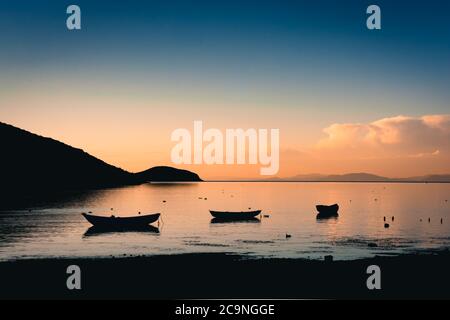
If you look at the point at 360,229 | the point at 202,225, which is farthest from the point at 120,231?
the point at 360,229

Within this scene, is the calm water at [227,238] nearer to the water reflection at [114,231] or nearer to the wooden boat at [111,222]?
the water reflection at [114,231]

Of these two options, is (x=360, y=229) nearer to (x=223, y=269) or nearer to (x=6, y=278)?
(x=223, y=269)

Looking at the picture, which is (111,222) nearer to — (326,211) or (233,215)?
(233,215)

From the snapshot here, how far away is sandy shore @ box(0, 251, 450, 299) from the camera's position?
34031mm

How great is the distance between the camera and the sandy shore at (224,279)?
34.0 metres

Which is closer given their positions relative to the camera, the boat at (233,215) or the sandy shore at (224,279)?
the sandy shore at (224,279)

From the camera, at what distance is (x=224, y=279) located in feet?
124

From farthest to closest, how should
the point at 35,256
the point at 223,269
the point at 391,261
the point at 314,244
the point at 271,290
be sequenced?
the point at 314,244, the point at 35,256, the point at 391,261, the point at 223,269, the point at 271,290

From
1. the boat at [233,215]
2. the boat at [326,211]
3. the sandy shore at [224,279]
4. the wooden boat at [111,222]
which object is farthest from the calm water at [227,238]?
the boat at [326,211]

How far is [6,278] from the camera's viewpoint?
38.8m

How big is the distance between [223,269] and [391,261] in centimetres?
1676

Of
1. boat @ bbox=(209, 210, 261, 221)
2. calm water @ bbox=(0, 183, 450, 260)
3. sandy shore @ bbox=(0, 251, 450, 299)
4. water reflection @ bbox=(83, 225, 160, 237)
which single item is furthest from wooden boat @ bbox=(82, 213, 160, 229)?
sandy shore @ bbox=(0, 251, 450, 299)

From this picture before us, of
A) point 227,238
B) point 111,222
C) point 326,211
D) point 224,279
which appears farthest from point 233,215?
point 224,279
